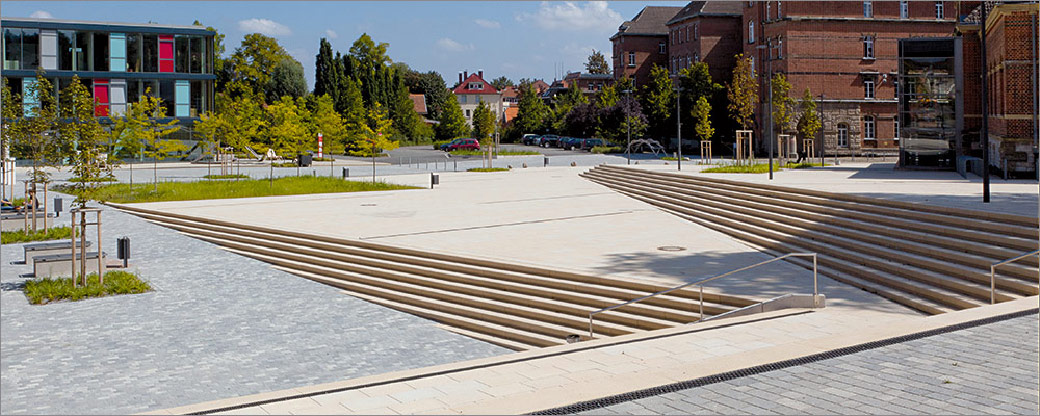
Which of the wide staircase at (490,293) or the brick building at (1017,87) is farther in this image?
the brick building at (1017,87)

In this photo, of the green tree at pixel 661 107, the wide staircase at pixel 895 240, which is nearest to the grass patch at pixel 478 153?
the green tree at pixel 661 107

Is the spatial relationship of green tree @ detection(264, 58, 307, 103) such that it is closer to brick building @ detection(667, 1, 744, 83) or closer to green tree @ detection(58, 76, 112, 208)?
brick building @ detection(667, 1, 744, 83)

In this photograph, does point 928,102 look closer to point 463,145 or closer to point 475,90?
point 463,145

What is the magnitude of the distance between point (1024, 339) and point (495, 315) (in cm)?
752

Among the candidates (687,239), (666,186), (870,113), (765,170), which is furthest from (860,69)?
(687,239)

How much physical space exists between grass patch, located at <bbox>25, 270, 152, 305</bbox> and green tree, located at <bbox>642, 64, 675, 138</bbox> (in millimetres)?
61131

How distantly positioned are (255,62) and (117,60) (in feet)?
100

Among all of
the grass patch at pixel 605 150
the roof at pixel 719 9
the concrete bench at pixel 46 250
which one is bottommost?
the concrete bench at pixel 46 250

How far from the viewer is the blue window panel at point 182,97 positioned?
62438 millimetres

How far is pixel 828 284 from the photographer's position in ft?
49.0

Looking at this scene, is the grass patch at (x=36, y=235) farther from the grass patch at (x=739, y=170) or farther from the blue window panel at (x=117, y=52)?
the blue window panel at (x=117, y=52)

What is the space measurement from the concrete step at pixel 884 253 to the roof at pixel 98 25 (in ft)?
151

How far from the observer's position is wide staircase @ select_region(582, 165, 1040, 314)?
1347 centimetres

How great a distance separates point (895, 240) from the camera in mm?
16797
